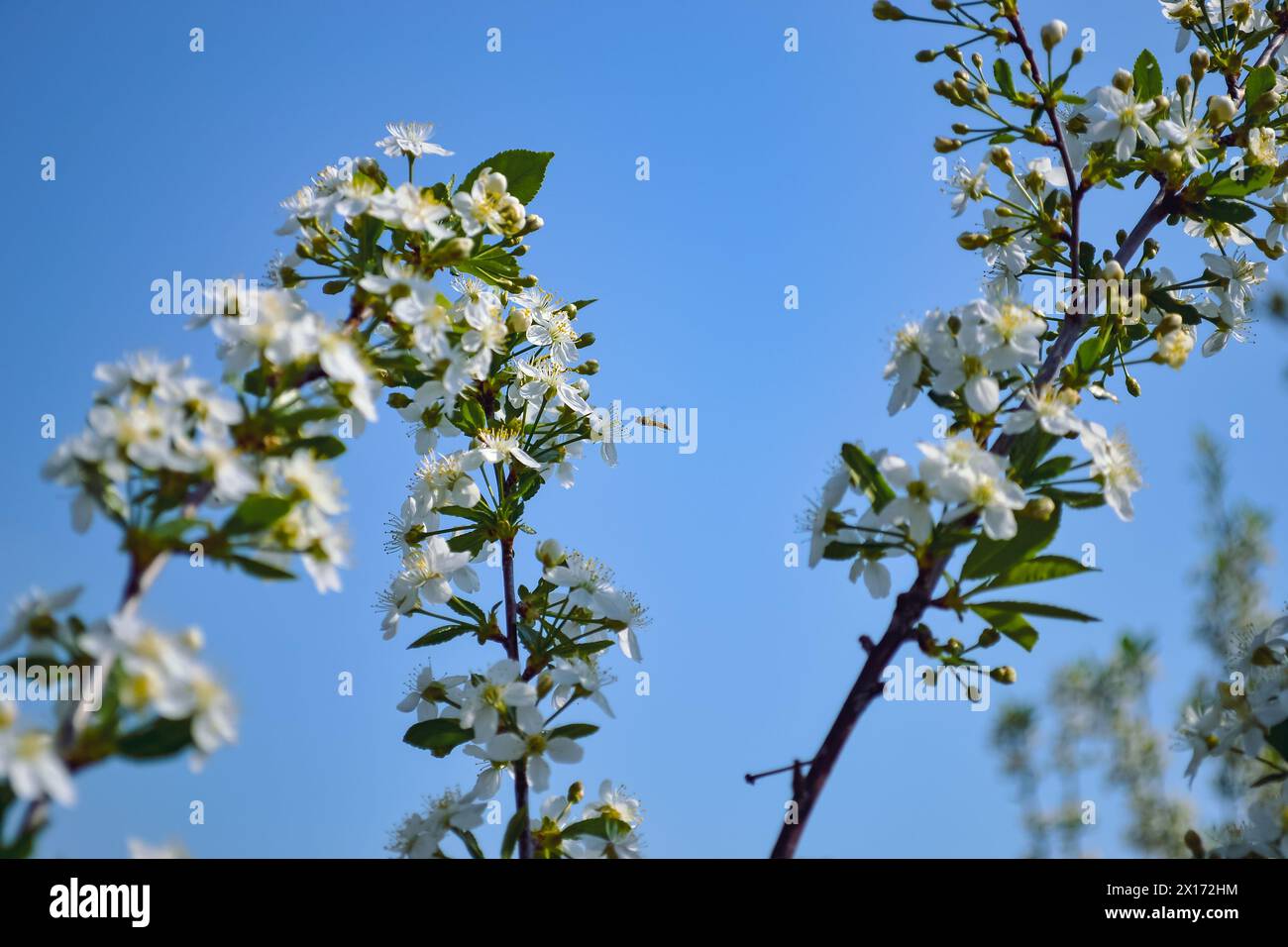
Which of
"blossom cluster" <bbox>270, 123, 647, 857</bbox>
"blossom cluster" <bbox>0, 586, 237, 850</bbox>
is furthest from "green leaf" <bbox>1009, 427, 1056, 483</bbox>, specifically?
"blossom cluster" <bbox>0, 586, 237, 850</bbox>

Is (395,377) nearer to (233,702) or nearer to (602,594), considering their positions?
(602,594)

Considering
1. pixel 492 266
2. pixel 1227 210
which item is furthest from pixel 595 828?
pixel 1227 210

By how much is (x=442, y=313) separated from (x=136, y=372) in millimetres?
544

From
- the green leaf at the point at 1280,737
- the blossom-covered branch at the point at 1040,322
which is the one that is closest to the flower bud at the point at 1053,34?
the blossom-covered branch at the point at 1040,322

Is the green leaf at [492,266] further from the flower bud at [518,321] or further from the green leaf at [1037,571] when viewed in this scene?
the green leaf at [1037,571]

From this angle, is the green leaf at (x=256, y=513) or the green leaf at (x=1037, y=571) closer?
the green leaf at (x=256, y=513)

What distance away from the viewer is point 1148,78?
2445 millimetres

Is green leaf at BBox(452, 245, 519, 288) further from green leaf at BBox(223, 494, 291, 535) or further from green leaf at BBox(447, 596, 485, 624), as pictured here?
green leaf at BBox(223, 494, 291, 535)

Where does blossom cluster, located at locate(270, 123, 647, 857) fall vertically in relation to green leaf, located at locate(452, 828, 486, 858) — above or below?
above

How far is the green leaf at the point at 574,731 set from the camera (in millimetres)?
2014

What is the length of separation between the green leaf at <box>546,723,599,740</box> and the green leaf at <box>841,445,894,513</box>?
652 millimetres

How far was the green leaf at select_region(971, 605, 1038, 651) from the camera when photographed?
6.11ft

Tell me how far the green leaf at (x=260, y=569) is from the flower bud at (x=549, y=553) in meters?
0.95
